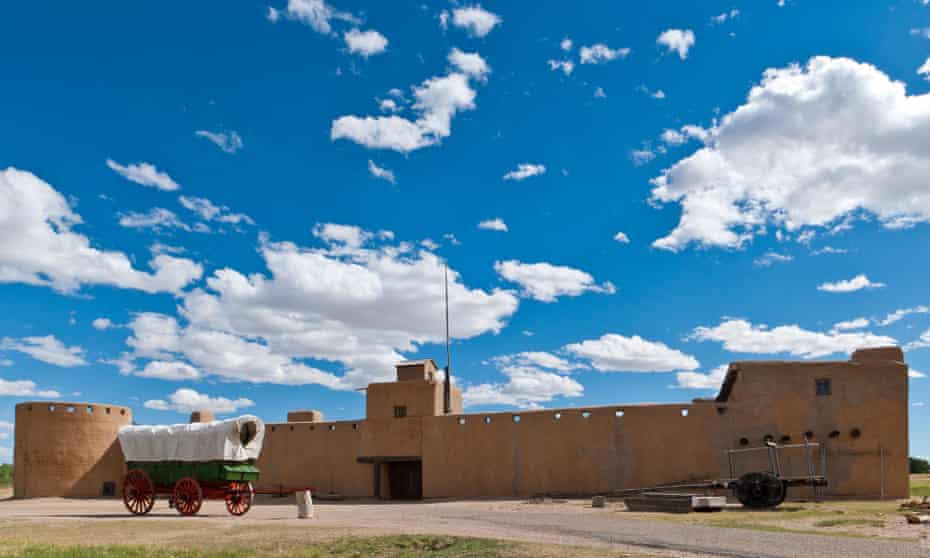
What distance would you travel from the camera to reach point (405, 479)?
33750mm

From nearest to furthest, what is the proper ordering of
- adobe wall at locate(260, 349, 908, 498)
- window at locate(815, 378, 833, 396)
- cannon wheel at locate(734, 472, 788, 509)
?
cannon wheel at locate(734, 472, 788, 509), adobe wall at locate(260, 349, 908, 498), window at locate(815, 378, 833, 396)

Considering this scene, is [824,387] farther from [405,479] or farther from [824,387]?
[405,479]

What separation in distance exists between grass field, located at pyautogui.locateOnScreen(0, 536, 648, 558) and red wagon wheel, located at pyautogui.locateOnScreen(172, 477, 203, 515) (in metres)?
7.10

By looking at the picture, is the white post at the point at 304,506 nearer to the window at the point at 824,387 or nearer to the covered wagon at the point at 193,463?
the covered wagon at the point at 193,463

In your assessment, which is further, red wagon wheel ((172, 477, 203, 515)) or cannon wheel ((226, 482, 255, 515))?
cannon wheel ((226, 482, 255, 515))

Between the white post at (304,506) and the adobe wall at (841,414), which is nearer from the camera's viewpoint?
the white post at (304,506)

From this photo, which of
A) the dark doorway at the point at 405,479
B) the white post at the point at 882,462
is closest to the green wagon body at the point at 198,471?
the dark doorway at the point at 405,479

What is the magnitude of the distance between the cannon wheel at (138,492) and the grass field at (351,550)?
826 centimetres

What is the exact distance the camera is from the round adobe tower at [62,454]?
34594mm

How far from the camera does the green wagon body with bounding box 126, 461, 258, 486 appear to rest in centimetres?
2078

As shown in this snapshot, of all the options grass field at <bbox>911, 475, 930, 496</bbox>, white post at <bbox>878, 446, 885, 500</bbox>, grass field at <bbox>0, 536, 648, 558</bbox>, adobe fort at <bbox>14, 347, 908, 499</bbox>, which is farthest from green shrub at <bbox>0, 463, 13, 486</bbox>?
grass field at <bbox>911, 475, 930, 496</bbox>

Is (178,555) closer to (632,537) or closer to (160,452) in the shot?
(632,537)

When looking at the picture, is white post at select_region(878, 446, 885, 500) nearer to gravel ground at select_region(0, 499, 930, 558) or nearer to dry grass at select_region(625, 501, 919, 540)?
dry grass at select_region(625, 501, 919, 540)

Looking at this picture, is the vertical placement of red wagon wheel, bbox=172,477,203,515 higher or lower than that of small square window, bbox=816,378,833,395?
lower
